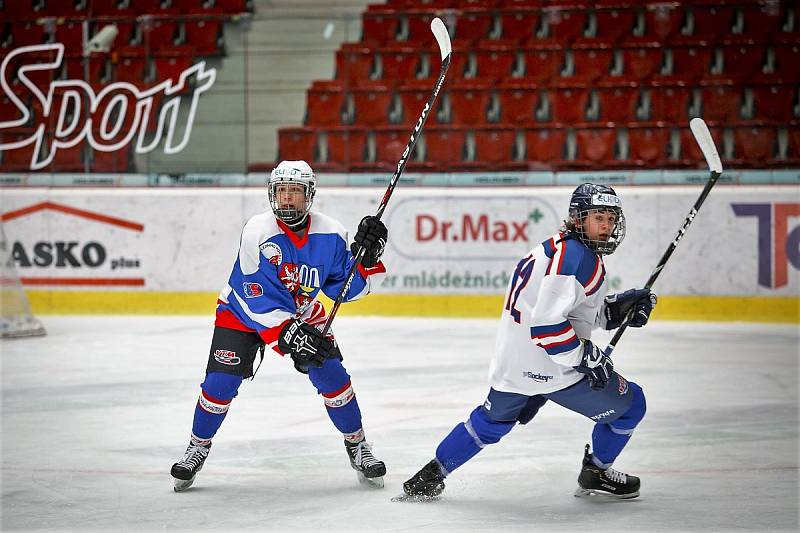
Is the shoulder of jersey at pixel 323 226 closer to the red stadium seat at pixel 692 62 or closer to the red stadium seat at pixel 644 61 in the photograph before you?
the red stadium seat at pixel 692 62

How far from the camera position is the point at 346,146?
9.64m

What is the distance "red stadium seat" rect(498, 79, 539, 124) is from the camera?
959cm

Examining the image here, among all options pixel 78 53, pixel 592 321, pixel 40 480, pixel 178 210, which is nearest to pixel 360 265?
pixel 592 321

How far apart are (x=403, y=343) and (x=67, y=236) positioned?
11.5 feet

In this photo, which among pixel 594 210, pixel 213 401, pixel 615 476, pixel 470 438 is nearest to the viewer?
pixel 594 210

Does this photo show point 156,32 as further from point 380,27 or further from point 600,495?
point 600,495

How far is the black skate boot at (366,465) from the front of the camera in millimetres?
3979

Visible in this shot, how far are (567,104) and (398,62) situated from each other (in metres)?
1.55

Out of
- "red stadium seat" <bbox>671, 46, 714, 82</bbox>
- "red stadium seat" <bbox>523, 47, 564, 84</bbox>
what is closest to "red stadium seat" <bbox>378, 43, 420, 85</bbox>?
"red stadium seat" <bbox>523, 47, 564, 84</bbox>

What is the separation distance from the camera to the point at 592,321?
3668 mm

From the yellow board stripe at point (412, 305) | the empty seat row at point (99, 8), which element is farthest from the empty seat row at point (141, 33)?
the yellow board stripe at point (412, 305)

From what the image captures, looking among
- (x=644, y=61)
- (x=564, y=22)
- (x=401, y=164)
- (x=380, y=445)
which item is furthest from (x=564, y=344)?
(x=644, y=61)

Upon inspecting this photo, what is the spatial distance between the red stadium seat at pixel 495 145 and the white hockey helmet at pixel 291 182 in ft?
18.6

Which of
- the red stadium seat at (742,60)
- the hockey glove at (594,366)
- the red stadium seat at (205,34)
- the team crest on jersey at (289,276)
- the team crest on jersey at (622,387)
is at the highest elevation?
the red stadium seat at (205,34)
